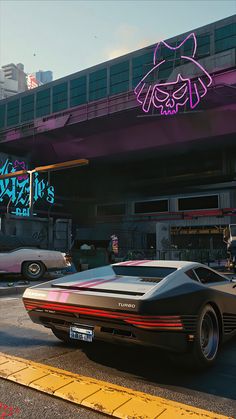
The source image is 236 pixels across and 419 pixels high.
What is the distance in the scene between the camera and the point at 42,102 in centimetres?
4838

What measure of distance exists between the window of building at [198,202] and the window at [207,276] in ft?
121

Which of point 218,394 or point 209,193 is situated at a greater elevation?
point 209,193

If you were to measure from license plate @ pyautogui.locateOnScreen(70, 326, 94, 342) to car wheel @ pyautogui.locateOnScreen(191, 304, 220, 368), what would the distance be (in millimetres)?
1117

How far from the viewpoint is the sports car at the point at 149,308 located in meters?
3.84

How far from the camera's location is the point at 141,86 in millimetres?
32000

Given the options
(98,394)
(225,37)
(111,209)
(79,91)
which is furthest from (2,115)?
(98,394)

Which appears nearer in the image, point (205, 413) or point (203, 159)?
point (205, 413)

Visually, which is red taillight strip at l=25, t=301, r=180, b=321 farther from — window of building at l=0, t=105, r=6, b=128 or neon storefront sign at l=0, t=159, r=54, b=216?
window of building at l=0, t=105, r=6, b=128

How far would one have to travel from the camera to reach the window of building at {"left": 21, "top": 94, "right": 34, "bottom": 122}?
49.4 m

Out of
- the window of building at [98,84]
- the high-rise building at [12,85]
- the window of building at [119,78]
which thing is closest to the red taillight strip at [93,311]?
the window of building at [119,78]

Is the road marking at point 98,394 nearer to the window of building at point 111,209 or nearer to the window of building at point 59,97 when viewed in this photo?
the window of building at point 59,97

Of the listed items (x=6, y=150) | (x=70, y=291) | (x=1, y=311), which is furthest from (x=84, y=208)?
(x=70, y=291)

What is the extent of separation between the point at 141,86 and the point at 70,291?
29.8 metres

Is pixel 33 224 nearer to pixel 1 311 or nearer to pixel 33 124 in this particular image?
pixel 33 124
